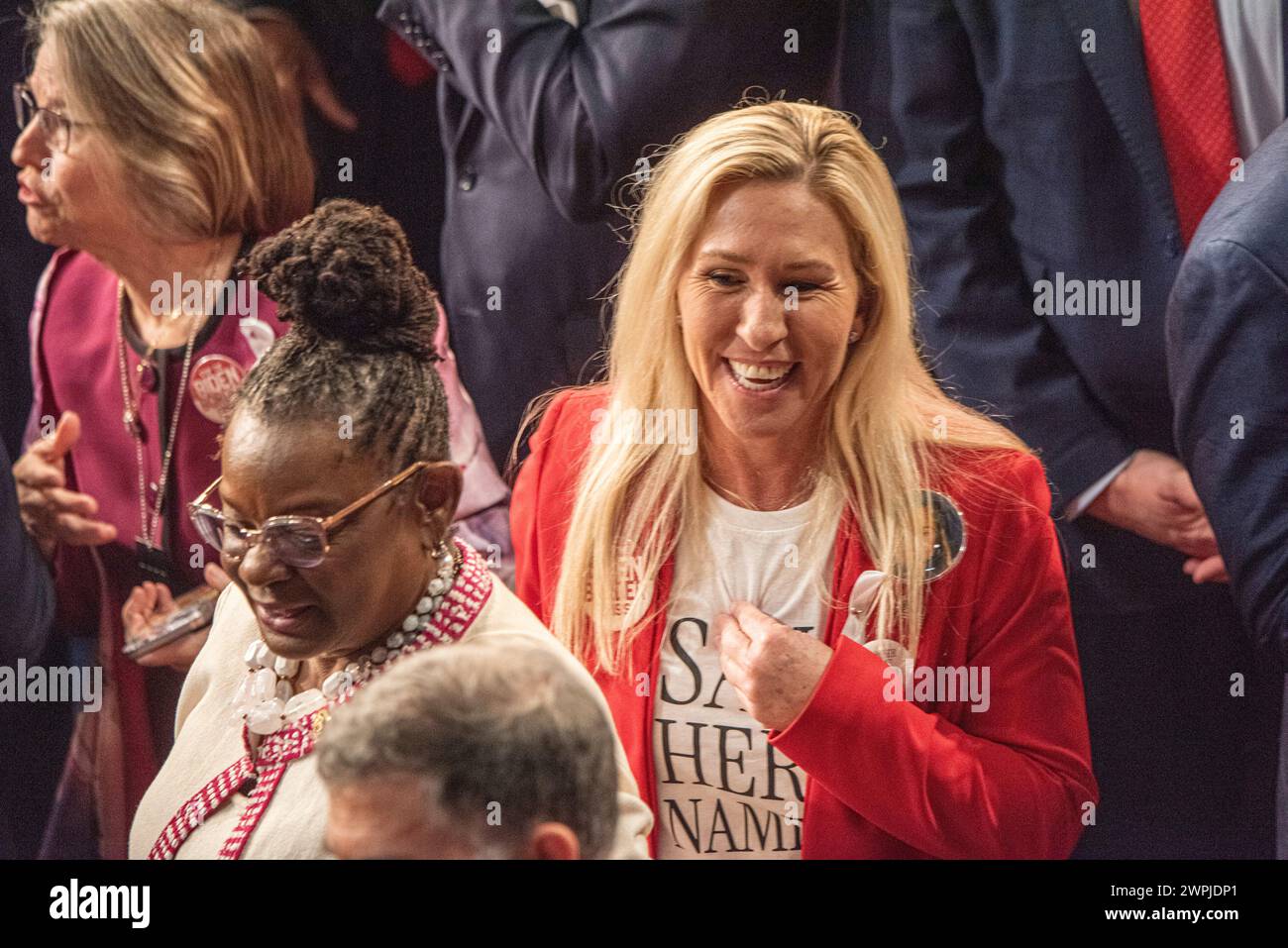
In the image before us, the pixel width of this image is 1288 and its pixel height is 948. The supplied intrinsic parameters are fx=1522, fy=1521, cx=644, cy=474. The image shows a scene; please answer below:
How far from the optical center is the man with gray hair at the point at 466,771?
2.26 m

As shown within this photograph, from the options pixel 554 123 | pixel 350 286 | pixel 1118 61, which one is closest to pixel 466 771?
pixel 350 286

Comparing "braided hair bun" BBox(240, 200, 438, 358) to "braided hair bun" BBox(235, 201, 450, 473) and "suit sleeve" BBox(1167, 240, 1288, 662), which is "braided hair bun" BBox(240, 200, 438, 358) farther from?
"suit sleeve" BBox(1167, 240, 1288, 662)

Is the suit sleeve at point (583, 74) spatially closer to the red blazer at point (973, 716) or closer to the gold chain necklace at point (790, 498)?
the gold chain necklace at point (790, 498)

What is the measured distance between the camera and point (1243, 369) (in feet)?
10.6

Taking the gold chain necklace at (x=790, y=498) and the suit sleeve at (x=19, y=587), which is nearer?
the gold chain necklace at (x=790, y=498)

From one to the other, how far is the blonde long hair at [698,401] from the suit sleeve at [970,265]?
0.08 metres

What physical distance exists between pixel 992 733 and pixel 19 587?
2222 millimetres

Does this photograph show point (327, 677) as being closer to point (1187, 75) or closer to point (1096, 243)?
point (1096, 243)

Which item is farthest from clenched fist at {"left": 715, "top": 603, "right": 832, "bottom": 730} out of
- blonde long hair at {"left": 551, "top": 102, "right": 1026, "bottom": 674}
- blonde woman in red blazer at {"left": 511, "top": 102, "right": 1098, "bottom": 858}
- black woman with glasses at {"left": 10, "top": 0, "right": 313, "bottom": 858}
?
black woman with glasses at {"left": 10, "top": 0, "right": 313, "bottom": 858}

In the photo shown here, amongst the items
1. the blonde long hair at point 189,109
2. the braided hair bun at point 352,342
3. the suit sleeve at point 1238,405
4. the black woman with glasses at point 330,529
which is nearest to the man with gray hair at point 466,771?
the black woman with glasses at point 330,529

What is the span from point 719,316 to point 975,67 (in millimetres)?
787

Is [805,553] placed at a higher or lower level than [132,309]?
lower
